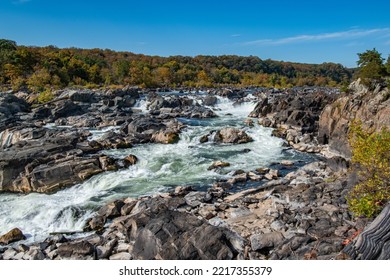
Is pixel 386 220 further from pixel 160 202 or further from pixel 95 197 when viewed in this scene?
pixel 95 197

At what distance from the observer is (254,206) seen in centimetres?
1435

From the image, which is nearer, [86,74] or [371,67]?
[371,67]

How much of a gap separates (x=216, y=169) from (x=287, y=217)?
815cm

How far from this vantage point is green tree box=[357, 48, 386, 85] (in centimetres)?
2350

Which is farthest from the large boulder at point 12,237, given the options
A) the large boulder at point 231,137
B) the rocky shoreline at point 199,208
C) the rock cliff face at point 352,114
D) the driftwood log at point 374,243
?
the rock cliff face at point 352,114

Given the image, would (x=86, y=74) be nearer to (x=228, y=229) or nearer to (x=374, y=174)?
(x=228, y=229)

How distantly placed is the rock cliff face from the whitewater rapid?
3.43 meters

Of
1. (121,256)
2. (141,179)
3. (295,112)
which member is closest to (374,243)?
(121,256)

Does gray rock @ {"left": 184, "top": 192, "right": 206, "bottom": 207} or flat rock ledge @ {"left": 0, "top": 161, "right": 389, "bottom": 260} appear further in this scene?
gray rock @ {"left": 184, "top": 192, "right": 206, "bottom": 207}

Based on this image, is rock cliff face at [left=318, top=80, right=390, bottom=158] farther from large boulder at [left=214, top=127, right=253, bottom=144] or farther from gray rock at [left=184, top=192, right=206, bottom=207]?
gray rock at [left=184, top=192, right=206, bottom=207]

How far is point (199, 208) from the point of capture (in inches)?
563

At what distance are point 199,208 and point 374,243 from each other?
7.70m

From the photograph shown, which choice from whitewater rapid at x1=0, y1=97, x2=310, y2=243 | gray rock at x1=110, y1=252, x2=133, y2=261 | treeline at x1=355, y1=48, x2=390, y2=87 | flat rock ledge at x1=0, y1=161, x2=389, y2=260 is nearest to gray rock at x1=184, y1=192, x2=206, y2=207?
flat rock ledge at x1=0, y1=161, x2=389, y2=260

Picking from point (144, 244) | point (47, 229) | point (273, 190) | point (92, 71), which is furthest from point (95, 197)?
point (92, 71)
